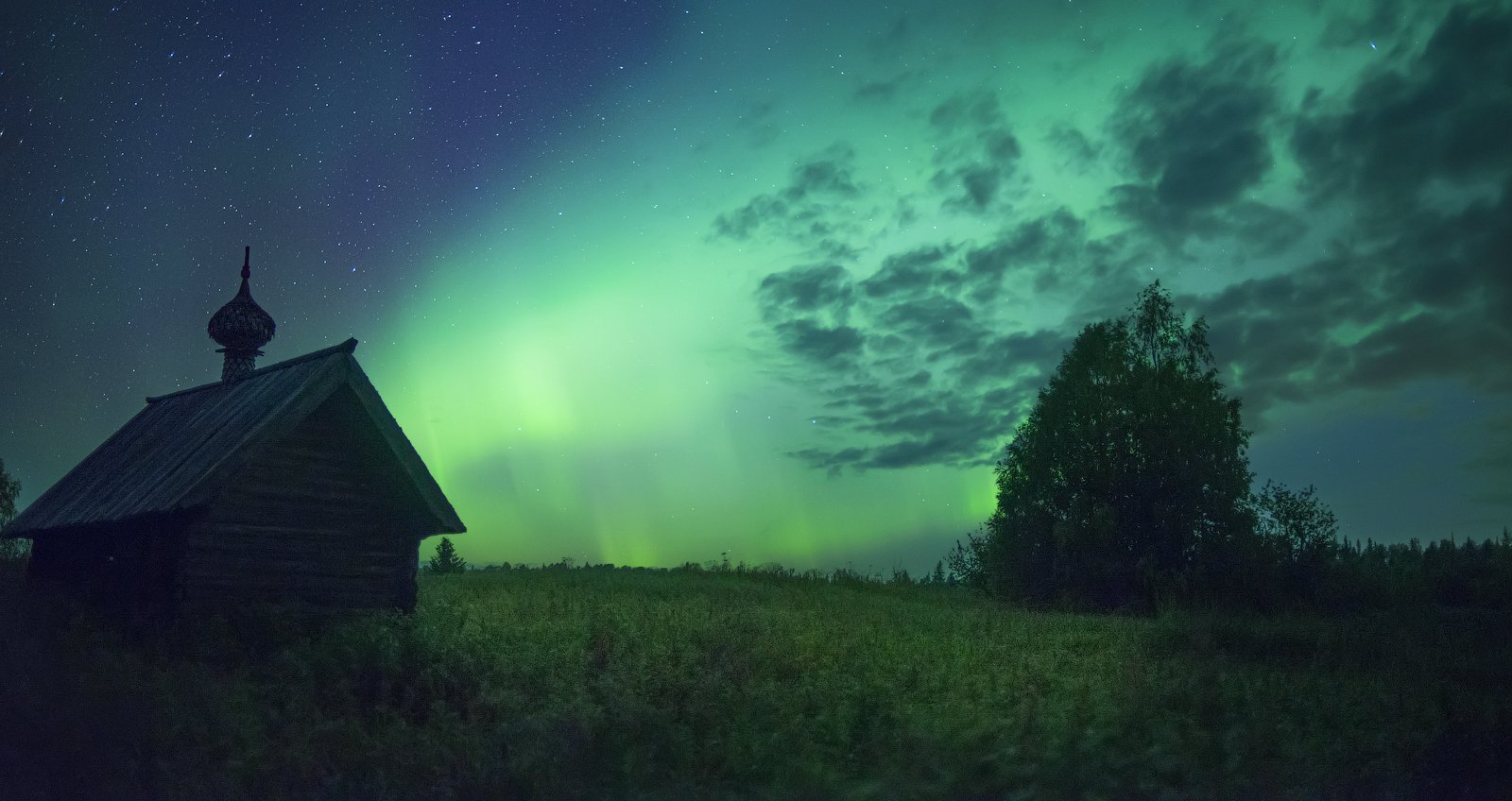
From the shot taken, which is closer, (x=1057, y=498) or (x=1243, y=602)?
(x=1243, y=602)

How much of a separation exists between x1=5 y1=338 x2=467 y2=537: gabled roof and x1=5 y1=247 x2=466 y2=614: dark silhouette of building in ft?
0.13

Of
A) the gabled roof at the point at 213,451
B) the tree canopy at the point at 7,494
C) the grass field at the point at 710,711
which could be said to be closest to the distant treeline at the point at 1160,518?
the grass field at the point at 710,711

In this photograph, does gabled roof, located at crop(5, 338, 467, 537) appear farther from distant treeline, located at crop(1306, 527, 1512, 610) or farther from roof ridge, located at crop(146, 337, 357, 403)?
distant treeline, located at crop(1306, 527, 1512, 610)

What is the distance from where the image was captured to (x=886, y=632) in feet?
67.3

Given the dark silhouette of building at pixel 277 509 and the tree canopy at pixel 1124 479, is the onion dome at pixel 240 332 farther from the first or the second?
the tree canopy at pixel 1124 479

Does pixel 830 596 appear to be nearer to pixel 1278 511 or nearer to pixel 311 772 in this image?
pixel 1278 511

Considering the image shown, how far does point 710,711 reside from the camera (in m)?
12.6

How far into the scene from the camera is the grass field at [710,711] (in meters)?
10.1

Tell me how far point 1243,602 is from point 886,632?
703 inches

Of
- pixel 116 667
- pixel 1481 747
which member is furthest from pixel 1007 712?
pixel 116 667

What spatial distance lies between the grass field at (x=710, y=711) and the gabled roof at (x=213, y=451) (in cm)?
222

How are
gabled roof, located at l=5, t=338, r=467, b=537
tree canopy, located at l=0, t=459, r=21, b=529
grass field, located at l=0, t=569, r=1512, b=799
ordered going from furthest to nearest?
tree canopy, located at l=0, t=459, r=21, b=529 → gabled roof, located at l=5, t=338, r=467, b=537 → grass field, located at l=0, t=569, r=1512, b=799

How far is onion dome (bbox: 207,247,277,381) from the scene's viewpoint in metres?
27.8

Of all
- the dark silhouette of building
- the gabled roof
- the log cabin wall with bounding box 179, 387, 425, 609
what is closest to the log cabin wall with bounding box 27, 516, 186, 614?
the dark silhouette of building
